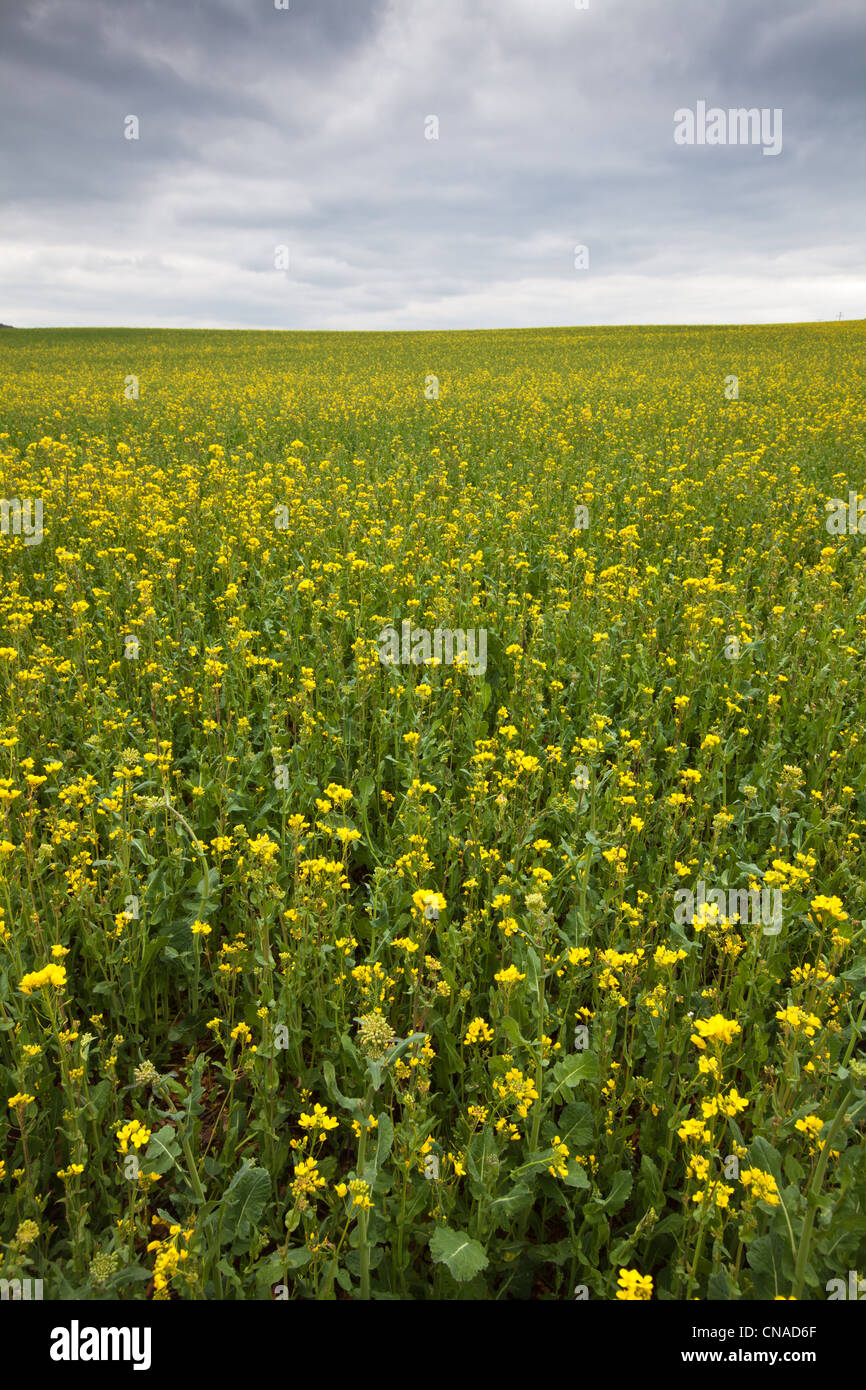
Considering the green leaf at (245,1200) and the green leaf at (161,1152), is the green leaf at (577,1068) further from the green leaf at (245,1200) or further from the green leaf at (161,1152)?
the green leaf at (161,1152)

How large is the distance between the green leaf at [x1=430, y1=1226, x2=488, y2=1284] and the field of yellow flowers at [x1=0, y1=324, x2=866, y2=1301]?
0.06ft

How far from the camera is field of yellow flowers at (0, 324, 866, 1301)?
6.89 ft

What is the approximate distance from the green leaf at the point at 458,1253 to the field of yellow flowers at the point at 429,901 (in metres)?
0.02

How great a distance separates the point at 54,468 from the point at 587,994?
11373mm

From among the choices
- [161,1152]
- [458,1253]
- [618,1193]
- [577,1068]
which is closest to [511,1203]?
[458,1253]

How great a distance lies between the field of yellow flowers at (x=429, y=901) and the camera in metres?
2.10

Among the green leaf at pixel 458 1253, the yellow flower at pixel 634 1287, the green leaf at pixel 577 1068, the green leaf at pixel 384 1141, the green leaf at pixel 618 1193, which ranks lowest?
the green leaf at pixel 618 1193

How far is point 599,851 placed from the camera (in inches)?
139

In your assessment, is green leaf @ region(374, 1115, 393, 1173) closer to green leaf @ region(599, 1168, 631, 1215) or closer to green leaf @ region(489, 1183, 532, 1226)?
green leaf @ region(489, 1183, 532, 1226)

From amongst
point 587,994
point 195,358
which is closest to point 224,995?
point 587,994

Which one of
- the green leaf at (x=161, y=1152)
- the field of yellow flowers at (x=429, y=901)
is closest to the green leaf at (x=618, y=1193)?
the field of yellow flowers at (x=429, y=901)
